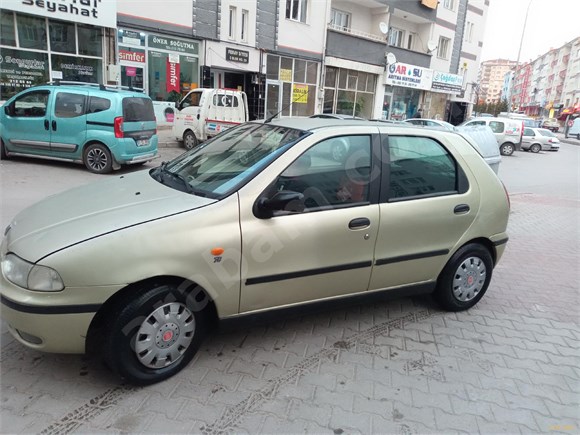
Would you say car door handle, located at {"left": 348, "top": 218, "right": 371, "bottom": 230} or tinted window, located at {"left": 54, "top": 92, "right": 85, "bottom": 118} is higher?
tinted window, located at {"left": 54, "top": 92, "right": 85, "bottom": 118}

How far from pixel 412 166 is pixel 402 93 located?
85.4 feet

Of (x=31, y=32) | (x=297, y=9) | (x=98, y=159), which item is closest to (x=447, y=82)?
(x=297, y=9)

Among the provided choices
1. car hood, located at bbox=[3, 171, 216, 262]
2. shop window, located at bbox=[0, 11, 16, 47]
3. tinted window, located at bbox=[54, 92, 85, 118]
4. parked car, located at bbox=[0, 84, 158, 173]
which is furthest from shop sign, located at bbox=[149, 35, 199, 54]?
car hood, located at bbox=[3, 171, 216, 262]

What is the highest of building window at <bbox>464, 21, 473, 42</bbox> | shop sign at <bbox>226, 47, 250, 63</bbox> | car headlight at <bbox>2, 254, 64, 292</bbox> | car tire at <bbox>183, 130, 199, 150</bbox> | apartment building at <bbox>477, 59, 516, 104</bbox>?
apartment building at <bbox>477, 59, 516, 104</bbox>

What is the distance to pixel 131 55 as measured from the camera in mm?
14953

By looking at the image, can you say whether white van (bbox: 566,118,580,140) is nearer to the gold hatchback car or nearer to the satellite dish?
the satellite dish

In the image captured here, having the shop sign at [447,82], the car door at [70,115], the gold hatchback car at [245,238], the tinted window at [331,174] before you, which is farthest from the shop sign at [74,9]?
the shop sign at [447,82]

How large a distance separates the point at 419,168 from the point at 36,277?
282 centimetres

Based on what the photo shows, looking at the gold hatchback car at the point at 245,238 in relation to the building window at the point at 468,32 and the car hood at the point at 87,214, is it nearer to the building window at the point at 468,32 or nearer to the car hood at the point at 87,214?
the car hood at the point at 87,214

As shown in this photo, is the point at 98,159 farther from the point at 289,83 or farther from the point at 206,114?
the point at 289,83

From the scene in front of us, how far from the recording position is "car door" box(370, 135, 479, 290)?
3348mm

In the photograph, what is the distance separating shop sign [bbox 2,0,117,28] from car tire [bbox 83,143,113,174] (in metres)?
6.59

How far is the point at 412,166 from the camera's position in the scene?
3.52m

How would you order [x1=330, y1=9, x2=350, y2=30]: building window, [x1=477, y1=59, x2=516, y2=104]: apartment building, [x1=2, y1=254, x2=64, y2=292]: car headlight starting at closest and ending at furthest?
[x1=2, y1=254, x2=64, y2=292]: car headlight < [x1=330, y1=9, x2=350, y2=30]: building window < [x1=477, y1=59, x2=516, y2=104]: apartment building
